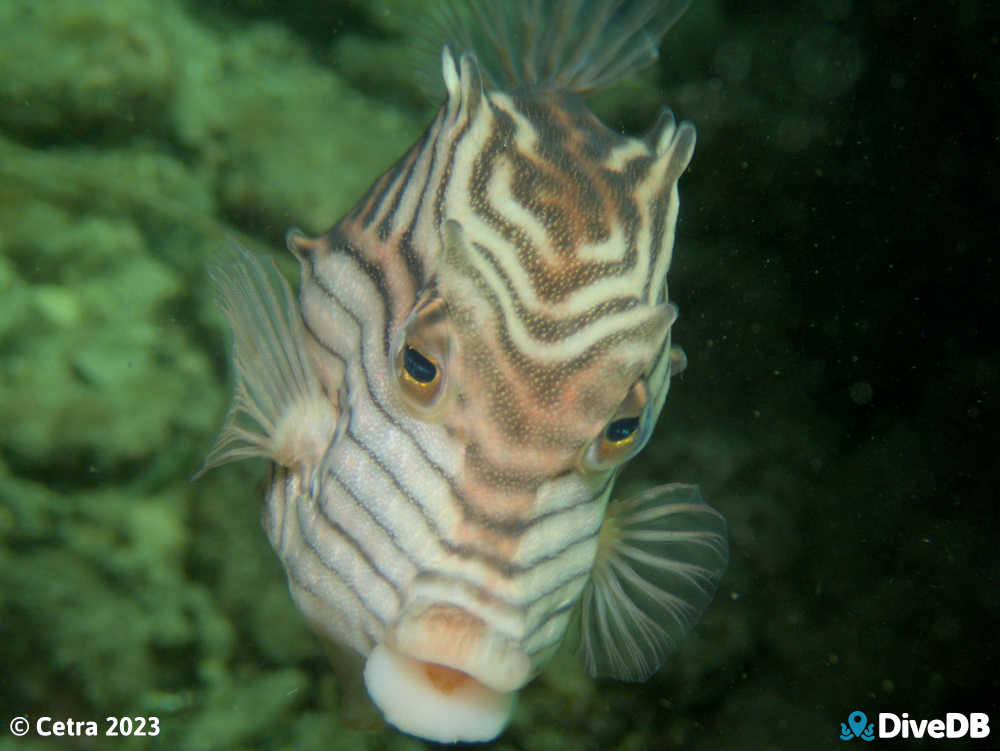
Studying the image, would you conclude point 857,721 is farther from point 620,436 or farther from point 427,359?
point 427,359

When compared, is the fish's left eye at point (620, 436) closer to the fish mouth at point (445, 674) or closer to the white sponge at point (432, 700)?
the fish mouth at point (445, 674)

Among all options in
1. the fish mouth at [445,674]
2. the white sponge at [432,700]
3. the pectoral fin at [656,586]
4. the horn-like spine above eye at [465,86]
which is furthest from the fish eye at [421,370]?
the pectoral fin at [656,586]

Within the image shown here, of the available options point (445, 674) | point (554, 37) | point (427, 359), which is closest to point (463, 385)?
point (427, 359)

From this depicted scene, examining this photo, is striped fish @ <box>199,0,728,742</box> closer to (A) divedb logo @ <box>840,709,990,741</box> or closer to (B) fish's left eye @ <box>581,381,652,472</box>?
(B) fish's left eye @ <box>581,381,652,472</box>

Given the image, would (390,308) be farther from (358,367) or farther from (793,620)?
(793,620)

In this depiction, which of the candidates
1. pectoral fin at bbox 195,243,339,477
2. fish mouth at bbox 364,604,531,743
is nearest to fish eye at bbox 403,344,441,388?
pectoral fin at bbox 195,243,339,477

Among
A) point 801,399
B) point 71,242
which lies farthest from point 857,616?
point 71,242
